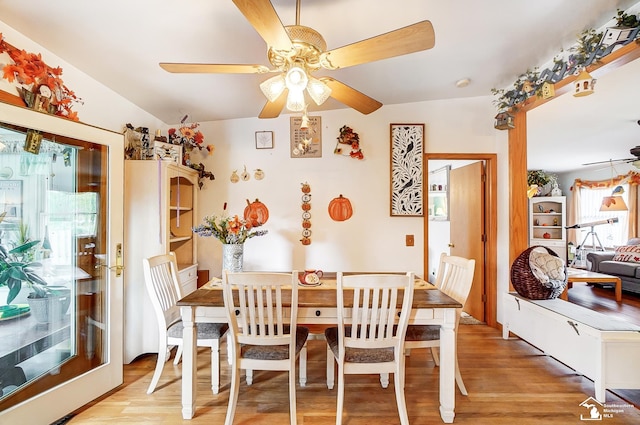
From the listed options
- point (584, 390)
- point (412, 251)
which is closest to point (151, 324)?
point (412, 251)

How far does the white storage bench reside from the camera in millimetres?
1852

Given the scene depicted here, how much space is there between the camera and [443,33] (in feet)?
6.22

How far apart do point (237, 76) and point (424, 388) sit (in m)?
2.85

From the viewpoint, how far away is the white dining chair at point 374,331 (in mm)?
1554

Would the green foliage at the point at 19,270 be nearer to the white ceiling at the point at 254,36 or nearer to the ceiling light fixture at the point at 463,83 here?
the white ceiling at the point at 254,36

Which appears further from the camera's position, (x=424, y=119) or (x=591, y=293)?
(x=591, y=293)

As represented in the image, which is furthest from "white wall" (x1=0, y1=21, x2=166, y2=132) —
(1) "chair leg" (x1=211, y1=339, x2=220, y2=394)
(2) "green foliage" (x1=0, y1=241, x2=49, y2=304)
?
(1) "chair leg" (x1=211, y1=339, x2=220, y2=394)

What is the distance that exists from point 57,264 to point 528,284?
3.78m

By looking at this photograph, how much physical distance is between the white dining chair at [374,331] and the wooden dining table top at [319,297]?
16 centimetres

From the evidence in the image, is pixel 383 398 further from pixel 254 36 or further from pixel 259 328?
pixel 254 36

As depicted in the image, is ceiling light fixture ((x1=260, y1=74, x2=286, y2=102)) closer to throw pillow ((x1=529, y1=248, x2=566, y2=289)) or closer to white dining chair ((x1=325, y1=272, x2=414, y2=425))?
white dining chair ((x1=325, y1=272, x2=414, y2=425))

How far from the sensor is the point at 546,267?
2564 mm

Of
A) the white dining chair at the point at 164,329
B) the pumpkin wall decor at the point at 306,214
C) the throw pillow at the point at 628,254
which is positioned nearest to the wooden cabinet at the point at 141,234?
the white dining chair at the point at 164,329

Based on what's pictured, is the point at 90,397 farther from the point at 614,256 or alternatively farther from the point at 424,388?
the point at 614,256
